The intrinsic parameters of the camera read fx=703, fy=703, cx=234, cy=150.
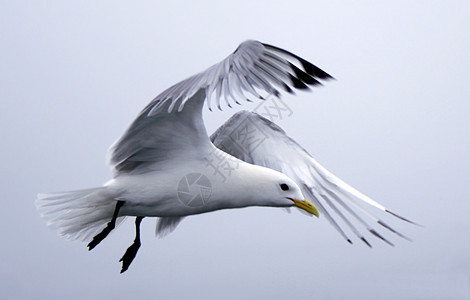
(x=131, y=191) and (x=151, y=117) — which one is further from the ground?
(x=151, y=117)

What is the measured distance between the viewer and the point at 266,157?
5.46 metres

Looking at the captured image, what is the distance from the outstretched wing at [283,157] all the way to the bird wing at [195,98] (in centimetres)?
97

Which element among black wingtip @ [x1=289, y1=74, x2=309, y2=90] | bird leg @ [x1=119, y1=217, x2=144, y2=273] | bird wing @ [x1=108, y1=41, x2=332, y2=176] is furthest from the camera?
bird leg @ [x1=119, y1=217, x2=144, y2=273]

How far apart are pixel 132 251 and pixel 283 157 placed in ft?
4.75

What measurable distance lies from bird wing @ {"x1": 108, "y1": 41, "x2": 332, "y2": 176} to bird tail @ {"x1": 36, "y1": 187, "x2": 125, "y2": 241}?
22 cm

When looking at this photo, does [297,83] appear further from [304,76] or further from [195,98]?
[195,98]

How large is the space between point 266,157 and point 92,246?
154 cm

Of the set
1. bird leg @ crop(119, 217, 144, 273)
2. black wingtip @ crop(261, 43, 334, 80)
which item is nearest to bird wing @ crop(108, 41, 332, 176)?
black wingtip @ crop(261, 43, 334, 80)

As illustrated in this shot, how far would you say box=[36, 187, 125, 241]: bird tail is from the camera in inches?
177

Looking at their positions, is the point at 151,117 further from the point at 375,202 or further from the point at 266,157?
the point at 375,202

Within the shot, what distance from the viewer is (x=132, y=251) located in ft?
15.8

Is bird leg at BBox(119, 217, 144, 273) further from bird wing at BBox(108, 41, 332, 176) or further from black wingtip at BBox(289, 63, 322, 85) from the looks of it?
black wingtip at BBox(289, 63, 322, 85)

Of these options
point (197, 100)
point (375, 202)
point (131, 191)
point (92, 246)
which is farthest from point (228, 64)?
point (375, 202)

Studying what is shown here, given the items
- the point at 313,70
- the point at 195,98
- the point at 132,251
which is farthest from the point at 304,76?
the point at 132,251
